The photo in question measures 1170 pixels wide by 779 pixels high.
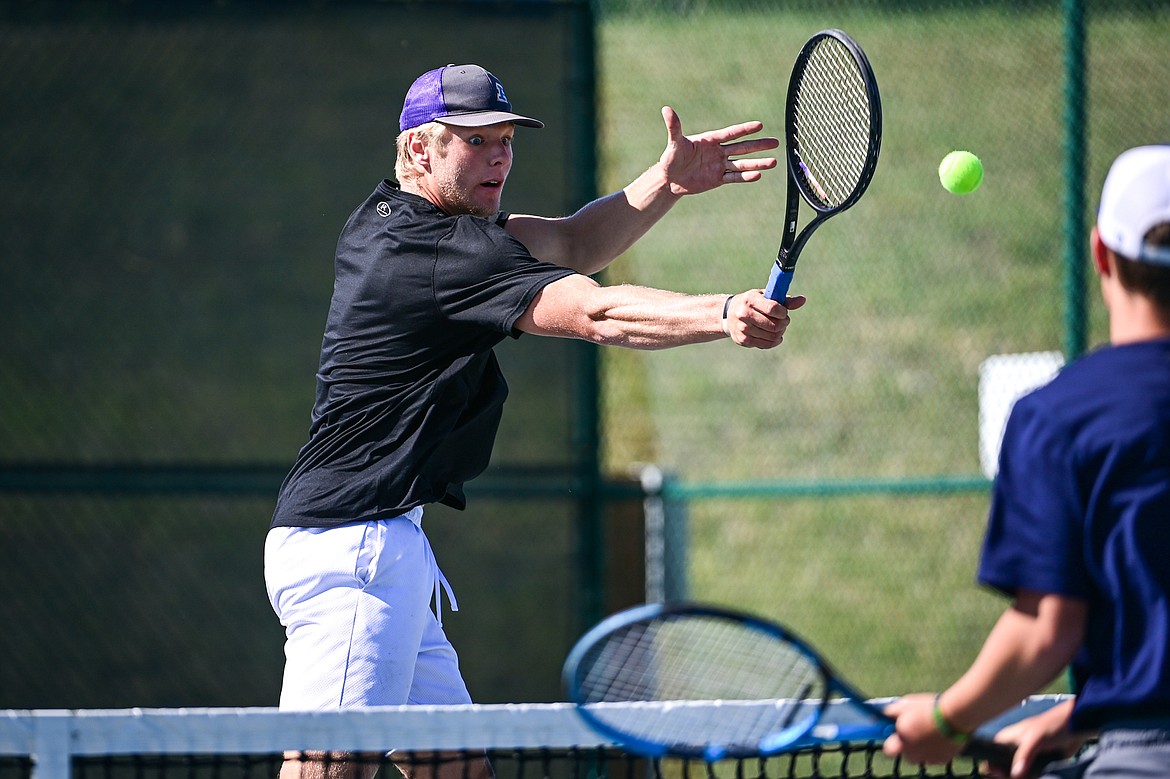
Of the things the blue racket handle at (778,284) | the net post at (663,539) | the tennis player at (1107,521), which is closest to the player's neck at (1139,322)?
the tennis player at (1107,521)

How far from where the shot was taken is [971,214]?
7.77 metres

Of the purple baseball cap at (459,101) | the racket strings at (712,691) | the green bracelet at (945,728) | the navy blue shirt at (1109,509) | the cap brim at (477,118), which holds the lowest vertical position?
the racket strings at (712,691)

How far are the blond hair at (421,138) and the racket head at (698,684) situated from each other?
132 centimetres

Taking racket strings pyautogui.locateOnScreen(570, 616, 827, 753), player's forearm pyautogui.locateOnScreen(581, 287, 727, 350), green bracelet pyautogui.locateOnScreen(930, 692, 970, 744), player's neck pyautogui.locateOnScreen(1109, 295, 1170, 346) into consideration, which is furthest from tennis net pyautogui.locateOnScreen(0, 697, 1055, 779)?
player's neck pyautogui.locateOnScreen(1109, 295, 1170, 346)

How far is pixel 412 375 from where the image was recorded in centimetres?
358

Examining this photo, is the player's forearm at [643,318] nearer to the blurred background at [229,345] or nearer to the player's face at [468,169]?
the player's face at [468,169]

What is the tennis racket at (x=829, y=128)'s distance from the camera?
10.6 feet

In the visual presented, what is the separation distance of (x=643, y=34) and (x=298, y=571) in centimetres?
688

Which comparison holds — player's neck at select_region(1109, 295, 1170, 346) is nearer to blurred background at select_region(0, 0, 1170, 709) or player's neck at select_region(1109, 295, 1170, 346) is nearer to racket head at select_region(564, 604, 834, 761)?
racket head at select_region(564, 604, 834, 761)

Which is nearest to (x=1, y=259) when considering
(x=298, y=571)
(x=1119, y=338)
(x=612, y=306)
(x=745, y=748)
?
(x=298, y=571)

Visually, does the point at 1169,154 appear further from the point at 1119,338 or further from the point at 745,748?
the point at 745,748

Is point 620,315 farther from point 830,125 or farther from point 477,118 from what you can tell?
point 830,125

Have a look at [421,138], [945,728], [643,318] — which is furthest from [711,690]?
[421,138]

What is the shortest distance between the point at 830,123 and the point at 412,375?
1.20m
